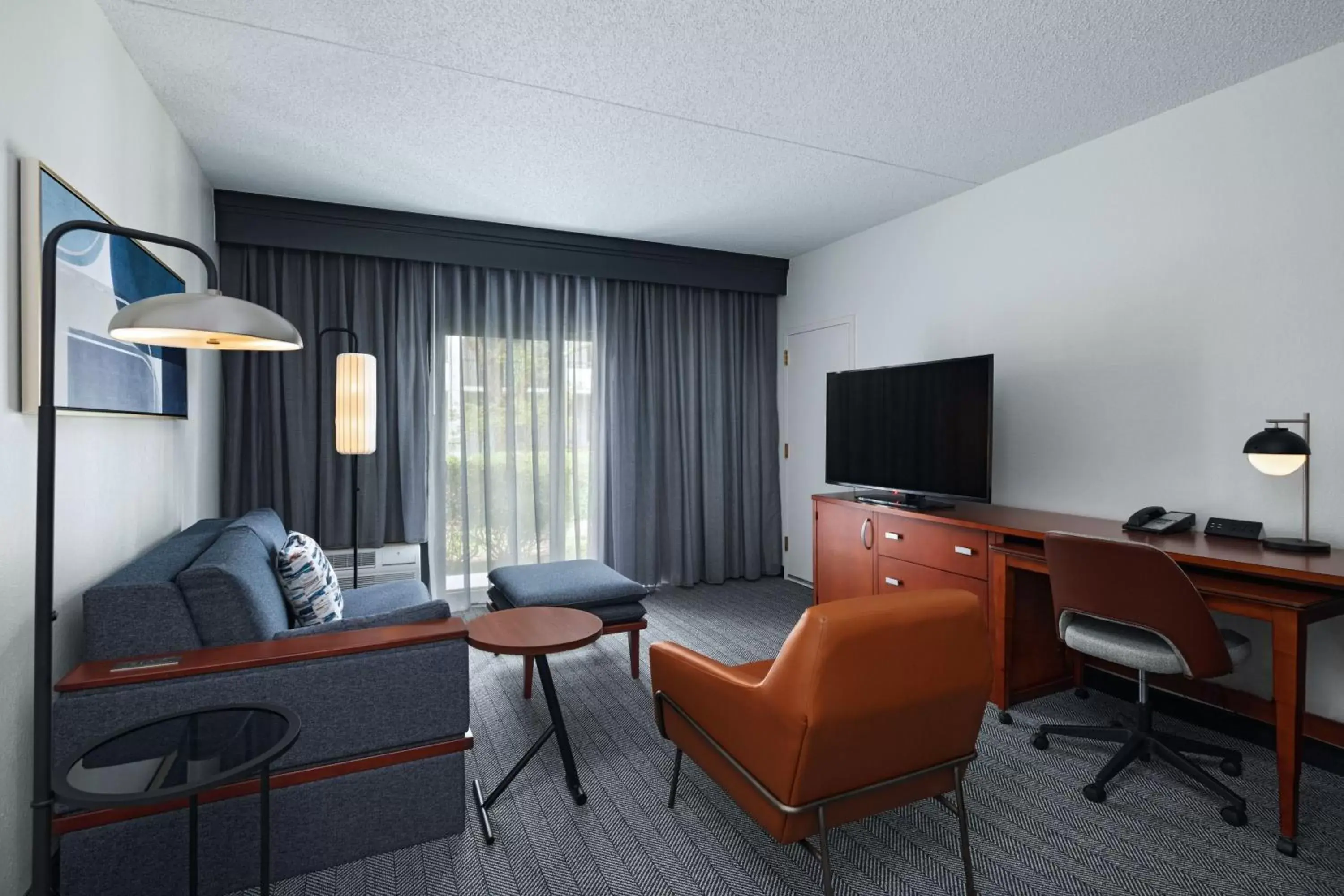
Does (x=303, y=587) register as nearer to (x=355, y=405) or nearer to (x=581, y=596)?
(x=581, y=596)

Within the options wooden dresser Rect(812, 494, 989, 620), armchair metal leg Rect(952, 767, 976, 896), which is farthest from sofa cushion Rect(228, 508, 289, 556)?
wooden dresser Rect(812, 494, 989, 620)

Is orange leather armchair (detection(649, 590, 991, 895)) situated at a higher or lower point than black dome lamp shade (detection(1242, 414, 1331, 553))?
lower

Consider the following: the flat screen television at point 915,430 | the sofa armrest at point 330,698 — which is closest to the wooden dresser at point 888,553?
the flat screen television at point 915,430

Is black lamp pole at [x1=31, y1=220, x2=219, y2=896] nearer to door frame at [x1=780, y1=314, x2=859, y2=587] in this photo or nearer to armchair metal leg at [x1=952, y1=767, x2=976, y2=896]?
armchair metal leg at [x1=952, y1=767, x2=976, y2=896]

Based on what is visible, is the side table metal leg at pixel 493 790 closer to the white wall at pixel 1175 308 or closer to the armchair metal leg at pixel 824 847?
the armchair metal leg at pixel 824 847

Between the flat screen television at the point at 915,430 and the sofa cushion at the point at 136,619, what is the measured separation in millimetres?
3070

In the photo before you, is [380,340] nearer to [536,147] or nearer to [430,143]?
[430,143]

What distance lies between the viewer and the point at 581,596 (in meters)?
3.06

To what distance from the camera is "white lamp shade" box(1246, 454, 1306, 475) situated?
2164 millimetres

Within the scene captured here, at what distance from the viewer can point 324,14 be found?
2.06 meters

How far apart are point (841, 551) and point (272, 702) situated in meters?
2.94

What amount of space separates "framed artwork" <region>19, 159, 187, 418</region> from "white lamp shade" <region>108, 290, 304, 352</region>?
235 mm

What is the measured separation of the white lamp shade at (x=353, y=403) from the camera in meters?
3.40

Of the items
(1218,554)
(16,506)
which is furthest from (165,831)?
(1218,554)
